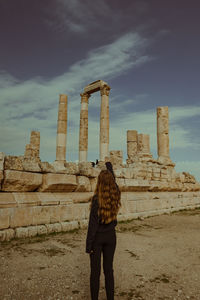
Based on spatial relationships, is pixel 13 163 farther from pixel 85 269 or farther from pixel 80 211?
pixel 85 269

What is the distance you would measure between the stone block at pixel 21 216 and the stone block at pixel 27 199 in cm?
22

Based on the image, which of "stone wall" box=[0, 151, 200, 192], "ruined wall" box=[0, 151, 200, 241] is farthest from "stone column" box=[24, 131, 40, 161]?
"ruined wall" box=[0, 151, 200, 241]

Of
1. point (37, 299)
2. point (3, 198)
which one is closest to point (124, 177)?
point (3, 198)

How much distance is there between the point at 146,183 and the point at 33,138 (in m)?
16.6

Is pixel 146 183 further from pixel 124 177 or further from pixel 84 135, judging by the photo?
pixel 84 135

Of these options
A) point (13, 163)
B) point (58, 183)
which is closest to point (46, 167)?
point (58, 183)

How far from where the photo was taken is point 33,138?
24.6 meters

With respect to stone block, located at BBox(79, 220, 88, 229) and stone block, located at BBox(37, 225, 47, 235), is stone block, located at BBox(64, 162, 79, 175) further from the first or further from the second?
stone block, located at BBox(37, 225, 47, 235)

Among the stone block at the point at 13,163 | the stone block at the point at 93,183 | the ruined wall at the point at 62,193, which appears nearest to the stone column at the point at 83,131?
the ruined wall at the point at 62,193

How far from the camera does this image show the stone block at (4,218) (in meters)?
5.32

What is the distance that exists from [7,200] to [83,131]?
18233 millimetres

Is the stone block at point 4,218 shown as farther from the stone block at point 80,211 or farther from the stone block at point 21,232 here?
the stone block at point 80,211

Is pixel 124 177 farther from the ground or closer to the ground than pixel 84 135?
closer to the ground

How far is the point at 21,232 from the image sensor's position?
17.9 feet
